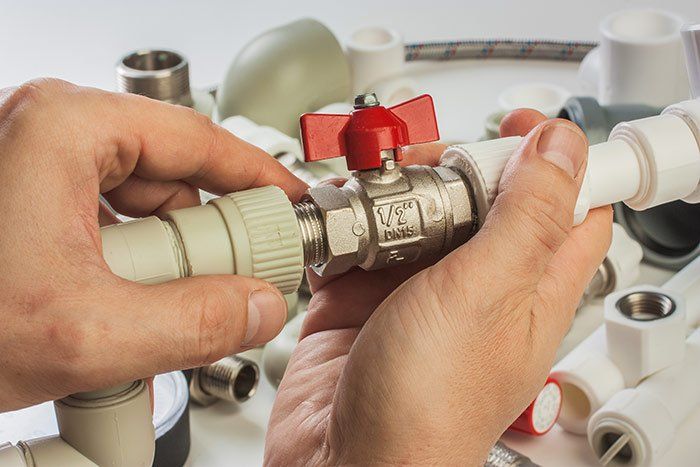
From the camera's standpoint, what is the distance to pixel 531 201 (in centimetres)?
74

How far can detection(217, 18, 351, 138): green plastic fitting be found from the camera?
1.53 metres

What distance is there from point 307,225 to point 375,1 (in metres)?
1.46

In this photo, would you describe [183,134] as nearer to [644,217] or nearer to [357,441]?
[357,441]

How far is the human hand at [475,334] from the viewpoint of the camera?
0.72 meters

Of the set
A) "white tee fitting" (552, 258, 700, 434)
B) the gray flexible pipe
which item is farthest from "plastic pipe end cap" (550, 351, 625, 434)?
the gray flexible pipe

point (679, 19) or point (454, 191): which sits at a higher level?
point (454, 191)

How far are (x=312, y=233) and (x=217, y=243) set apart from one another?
0.08 m

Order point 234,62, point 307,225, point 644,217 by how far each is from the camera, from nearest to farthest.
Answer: point 307,225
point 644,217
point 234,62

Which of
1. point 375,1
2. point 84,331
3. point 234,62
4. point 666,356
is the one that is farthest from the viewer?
point 375,1

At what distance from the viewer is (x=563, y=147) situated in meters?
0.77

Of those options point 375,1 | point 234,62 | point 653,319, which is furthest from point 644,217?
point 375,1

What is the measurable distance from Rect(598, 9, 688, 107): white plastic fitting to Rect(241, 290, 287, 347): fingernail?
950 millimetres

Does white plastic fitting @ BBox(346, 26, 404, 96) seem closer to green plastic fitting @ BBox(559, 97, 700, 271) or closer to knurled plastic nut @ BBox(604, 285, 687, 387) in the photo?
green plastic fitting @ BBox(559, 97, 700, 271)

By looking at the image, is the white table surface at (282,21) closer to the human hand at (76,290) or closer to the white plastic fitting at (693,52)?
the white plastic fitting at (693,52)
